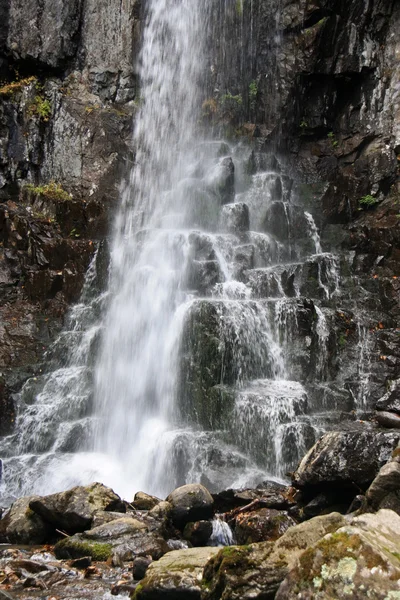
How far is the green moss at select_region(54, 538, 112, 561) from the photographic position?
6020mm

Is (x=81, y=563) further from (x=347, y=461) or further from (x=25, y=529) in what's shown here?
(x=347, y=461)

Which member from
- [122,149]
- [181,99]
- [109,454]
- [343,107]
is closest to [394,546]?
[109,454]

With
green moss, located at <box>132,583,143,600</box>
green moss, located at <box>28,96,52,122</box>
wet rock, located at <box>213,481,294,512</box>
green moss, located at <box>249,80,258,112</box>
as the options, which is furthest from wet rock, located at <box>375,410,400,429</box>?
green moss, located at <box>249,80,258,112</box>

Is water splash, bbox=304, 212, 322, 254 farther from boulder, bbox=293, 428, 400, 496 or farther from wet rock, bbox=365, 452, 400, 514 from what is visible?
wet rock, bbox=365, 452, 400, 514

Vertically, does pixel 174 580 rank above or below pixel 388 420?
below

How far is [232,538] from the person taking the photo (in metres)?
6.64

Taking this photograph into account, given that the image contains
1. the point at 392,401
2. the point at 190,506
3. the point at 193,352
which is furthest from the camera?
the point at 193,352

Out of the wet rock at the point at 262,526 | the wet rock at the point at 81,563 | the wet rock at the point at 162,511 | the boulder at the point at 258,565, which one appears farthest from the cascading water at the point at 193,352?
the boulder at the point at 258,565

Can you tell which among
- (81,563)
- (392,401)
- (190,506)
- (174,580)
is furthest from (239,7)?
(174,580)

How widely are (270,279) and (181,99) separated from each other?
11711 mm

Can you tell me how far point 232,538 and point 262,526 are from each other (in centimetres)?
47

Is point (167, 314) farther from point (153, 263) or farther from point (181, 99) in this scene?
point (181, 99)

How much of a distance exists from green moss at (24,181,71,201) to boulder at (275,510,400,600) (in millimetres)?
16794

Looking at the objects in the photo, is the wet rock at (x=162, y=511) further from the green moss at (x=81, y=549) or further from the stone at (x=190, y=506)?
the green moss at (x=81, y=549)
